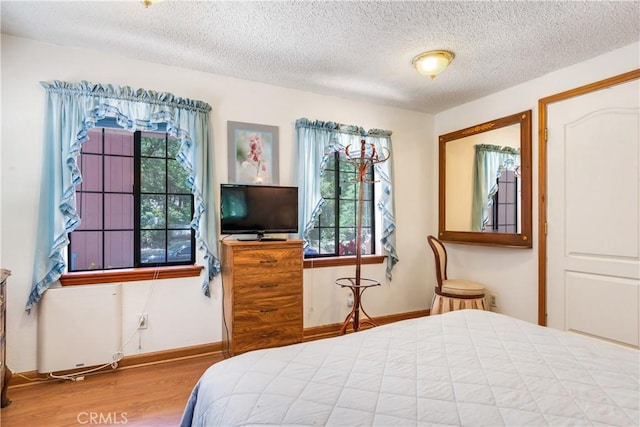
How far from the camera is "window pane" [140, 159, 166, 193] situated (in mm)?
2814

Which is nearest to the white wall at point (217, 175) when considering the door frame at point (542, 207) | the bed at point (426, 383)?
the door frame at point (542, 207)

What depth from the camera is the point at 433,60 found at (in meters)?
2.54

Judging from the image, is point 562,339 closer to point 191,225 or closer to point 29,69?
point 191,225

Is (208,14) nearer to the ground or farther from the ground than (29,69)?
farther from the ground

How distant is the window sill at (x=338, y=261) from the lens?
3.36 meters

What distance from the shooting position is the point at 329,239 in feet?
11.8

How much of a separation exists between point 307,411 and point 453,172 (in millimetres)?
3454

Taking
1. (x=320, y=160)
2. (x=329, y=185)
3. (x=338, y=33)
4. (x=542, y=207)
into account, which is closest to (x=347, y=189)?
(x=329, y=185)

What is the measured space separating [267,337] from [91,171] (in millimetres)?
1976

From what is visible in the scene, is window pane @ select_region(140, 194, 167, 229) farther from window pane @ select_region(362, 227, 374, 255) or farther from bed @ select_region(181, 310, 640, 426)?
window pane @ select_region(362, 227, 374, 255)

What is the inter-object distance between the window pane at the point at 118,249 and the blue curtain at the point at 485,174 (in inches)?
132

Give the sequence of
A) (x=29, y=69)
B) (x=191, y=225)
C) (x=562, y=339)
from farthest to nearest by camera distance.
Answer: (x=191, y=225)
(x=29, y=69)
(x=562, y=339)

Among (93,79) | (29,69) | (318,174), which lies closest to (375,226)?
(318,174)

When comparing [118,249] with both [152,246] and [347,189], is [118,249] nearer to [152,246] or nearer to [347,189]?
[152,246]
